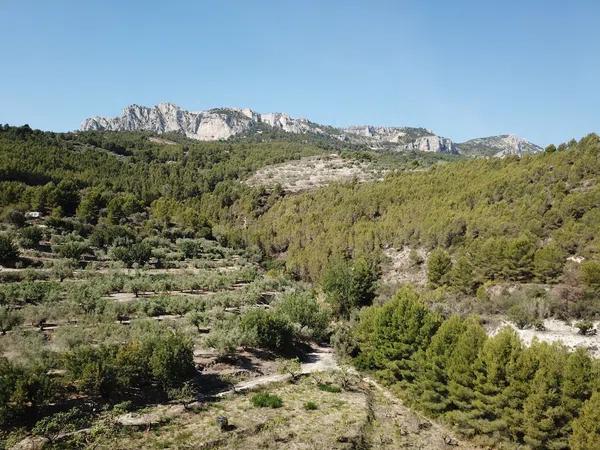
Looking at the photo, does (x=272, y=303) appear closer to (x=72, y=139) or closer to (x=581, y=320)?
(x=581, y=320)

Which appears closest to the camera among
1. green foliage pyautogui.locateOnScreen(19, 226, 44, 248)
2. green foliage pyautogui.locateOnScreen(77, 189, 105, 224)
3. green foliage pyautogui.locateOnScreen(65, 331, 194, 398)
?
green foliage pyautogui.locateOnScreen(65, 331, 194, 398)

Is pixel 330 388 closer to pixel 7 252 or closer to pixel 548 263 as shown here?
pixel 548 263

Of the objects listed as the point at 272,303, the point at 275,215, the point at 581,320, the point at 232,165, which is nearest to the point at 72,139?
the point at 232,165

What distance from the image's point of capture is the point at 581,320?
115ft

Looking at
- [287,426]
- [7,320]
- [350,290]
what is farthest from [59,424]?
[350,290]

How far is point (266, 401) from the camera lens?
2319 centimetres

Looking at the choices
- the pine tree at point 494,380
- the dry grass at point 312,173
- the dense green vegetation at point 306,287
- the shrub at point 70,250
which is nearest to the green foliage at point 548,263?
the dense green vegetation at point 306,287

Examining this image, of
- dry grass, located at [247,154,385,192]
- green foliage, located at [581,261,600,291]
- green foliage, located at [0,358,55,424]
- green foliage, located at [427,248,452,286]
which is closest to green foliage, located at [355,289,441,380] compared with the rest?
green foliage, located at [0,358,55,424]

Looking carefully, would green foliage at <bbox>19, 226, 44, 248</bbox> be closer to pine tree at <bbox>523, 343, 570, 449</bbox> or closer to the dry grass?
pine tree at <bbox>523, 343, 570, 449</bbox>

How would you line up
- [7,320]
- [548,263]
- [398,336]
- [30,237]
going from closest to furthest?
1. [7,320]
2. [398,336]
3. [548,263]
4. [30,237]

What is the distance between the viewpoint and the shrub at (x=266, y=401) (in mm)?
22953

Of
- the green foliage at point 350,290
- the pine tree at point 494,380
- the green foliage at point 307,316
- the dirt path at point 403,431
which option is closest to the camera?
the pine tree at point 494,380

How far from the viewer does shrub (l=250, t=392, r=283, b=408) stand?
2295cm

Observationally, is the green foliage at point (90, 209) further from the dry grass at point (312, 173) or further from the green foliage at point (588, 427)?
the green foliage at point (588, 427)
